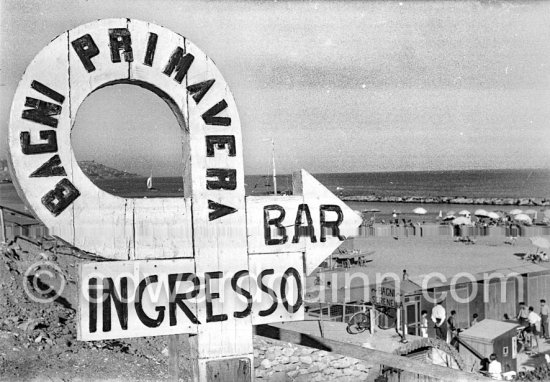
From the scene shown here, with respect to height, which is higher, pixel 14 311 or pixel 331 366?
pixel 14 311

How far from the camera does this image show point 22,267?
11375mm

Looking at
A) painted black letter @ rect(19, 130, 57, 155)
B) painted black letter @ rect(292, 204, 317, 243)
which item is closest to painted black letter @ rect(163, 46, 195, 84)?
painted black letter @ rect(19, 130, 57, 155)

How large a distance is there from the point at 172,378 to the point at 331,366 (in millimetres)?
7289

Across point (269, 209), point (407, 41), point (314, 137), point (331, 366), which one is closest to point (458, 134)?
point (314, 137)

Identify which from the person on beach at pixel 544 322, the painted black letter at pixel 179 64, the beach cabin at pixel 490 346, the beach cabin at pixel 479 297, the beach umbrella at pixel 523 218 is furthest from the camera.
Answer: the beach umbrella at pixel 523 218

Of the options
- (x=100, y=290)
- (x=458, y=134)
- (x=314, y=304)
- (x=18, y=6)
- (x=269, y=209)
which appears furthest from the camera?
(x=458, y=134)

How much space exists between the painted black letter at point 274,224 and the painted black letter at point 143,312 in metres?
0.51

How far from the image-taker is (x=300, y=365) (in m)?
9.85

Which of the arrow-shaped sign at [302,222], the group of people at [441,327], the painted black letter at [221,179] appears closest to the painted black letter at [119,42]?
the painted black letter at [221,179]

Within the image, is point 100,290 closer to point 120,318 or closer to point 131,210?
point 120,318

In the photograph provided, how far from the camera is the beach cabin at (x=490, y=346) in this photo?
33.6ft

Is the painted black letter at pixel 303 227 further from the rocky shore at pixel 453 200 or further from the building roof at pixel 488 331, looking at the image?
the rocky shore at pixel 453 200

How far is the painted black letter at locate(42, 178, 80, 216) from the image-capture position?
2.56 m

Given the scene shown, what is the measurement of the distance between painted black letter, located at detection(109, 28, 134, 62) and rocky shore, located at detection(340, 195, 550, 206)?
67354mm
